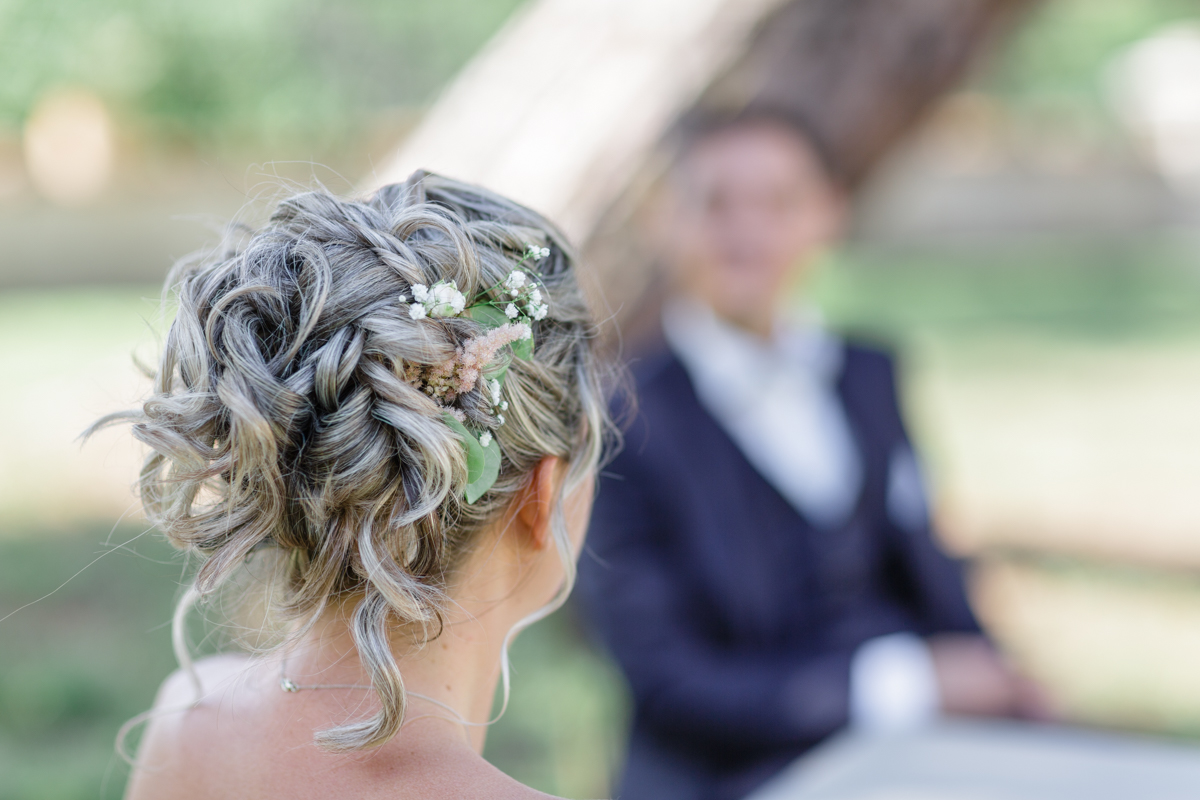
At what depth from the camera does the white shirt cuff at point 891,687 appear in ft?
7.39

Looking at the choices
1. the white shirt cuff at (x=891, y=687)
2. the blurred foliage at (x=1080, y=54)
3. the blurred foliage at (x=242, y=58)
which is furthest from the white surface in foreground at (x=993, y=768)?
the blurred foliage at (x=1080, y=54)

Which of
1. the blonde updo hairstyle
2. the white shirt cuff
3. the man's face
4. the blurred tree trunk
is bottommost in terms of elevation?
the blonde updo hairstyle

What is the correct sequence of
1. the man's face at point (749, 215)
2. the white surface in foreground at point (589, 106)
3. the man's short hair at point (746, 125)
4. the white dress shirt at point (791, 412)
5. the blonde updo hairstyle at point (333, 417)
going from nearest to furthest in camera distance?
the blonde updo hairstyle at point (333, 417) < the white dress shirt at point (791, 412) < the man's face at point (749, 215) < the man's short hair at point (746, 125) < the white surface in foreground at point (589, 106)

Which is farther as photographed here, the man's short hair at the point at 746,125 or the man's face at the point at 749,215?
the man's short hair at the point at 746,125

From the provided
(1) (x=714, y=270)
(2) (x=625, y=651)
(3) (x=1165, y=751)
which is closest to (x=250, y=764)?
(2) (x=625, y=651)

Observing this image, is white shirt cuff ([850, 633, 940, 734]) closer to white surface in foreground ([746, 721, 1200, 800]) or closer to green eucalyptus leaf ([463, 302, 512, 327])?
white surface in foreground ([746, 721, 1200, 800])

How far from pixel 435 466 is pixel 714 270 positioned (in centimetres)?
184

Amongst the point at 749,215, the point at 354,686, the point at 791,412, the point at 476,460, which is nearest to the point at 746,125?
the point at 749,215

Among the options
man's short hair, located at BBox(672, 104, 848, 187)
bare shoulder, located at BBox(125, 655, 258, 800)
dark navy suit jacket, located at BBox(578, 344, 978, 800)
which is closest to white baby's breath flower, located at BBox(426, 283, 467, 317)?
bare shoulder, located at BBox(125, 655, 258, 800)

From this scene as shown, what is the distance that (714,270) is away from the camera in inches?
111

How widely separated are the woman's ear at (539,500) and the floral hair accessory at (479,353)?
0.30ft

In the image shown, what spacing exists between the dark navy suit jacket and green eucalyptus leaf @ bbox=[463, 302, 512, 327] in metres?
1.18

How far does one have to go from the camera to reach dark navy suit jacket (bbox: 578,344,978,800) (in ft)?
7.50

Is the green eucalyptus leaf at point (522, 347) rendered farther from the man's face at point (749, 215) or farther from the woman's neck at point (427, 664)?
the man's face at point (749, 215)
